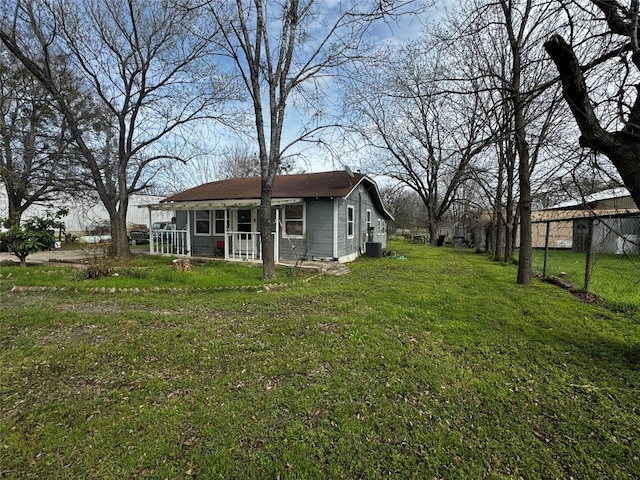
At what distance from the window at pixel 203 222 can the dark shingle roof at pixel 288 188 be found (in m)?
0.66

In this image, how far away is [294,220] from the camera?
12.1 m

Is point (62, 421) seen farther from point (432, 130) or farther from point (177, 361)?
point (432, 130)

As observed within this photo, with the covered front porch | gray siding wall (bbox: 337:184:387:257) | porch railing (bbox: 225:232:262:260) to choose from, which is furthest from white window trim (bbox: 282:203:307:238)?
gray siding wall (bbox: 337:184:387:257)

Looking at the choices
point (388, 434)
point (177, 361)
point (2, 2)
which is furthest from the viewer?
point (2, 2)

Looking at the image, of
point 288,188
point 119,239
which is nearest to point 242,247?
point 288,188

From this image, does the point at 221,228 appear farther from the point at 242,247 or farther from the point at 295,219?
the point at 295,219

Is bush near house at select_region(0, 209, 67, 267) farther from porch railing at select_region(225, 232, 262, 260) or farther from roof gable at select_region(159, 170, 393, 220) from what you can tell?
porch railing at select_region(225, 232, 262, 260)

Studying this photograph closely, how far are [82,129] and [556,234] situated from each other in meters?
27.3

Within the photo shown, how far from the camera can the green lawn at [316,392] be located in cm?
214

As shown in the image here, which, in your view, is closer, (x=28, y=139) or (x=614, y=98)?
(x=614, y=98)

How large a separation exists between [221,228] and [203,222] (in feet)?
3.11

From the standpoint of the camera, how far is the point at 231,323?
4.73 meters

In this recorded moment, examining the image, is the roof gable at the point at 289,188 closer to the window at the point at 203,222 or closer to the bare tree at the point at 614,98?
the window at the point at 203,222

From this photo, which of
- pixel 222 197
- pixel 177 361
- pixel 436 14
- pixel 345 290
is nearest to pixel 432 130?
pixel 222 197
